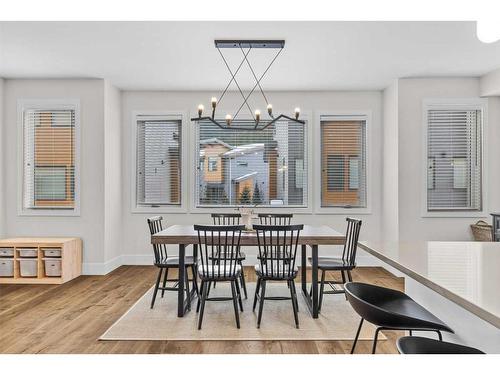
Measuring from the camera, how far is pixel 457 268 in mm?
1412

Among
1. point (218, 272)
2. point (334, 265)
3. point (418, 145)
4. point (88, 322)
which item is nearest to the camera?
point (218, 272)

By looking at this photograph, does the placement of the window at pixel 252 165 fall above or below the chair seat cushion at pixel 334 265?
above

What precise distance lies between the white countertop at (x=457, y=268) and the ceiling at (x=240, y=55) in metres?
2.36

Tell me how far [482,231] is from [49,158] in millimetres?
5806

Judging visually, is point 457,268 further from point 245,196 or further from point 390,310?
point 245,196

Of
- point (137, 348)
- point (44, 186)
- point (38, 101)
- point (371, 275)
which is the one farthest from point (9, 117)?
point (371, 275)

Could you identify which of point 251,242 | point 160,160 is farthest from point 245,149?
point 251,242

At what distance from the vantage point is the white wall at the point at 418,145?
5.54 m

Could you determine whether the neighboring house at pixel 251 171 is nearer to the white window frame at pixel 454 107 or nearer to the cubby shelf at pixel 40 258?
the white window frame at pixel 454 107

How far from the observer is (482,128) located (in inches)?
219

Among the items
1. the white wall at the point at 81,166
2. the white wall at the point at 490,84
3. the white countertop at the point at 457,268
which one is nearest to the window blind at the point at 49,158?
the white wall at the point at 81,166

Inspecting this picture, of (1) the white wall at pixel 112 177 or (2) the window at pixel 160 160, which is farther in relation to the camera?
(2) the window at pixel 160 160
